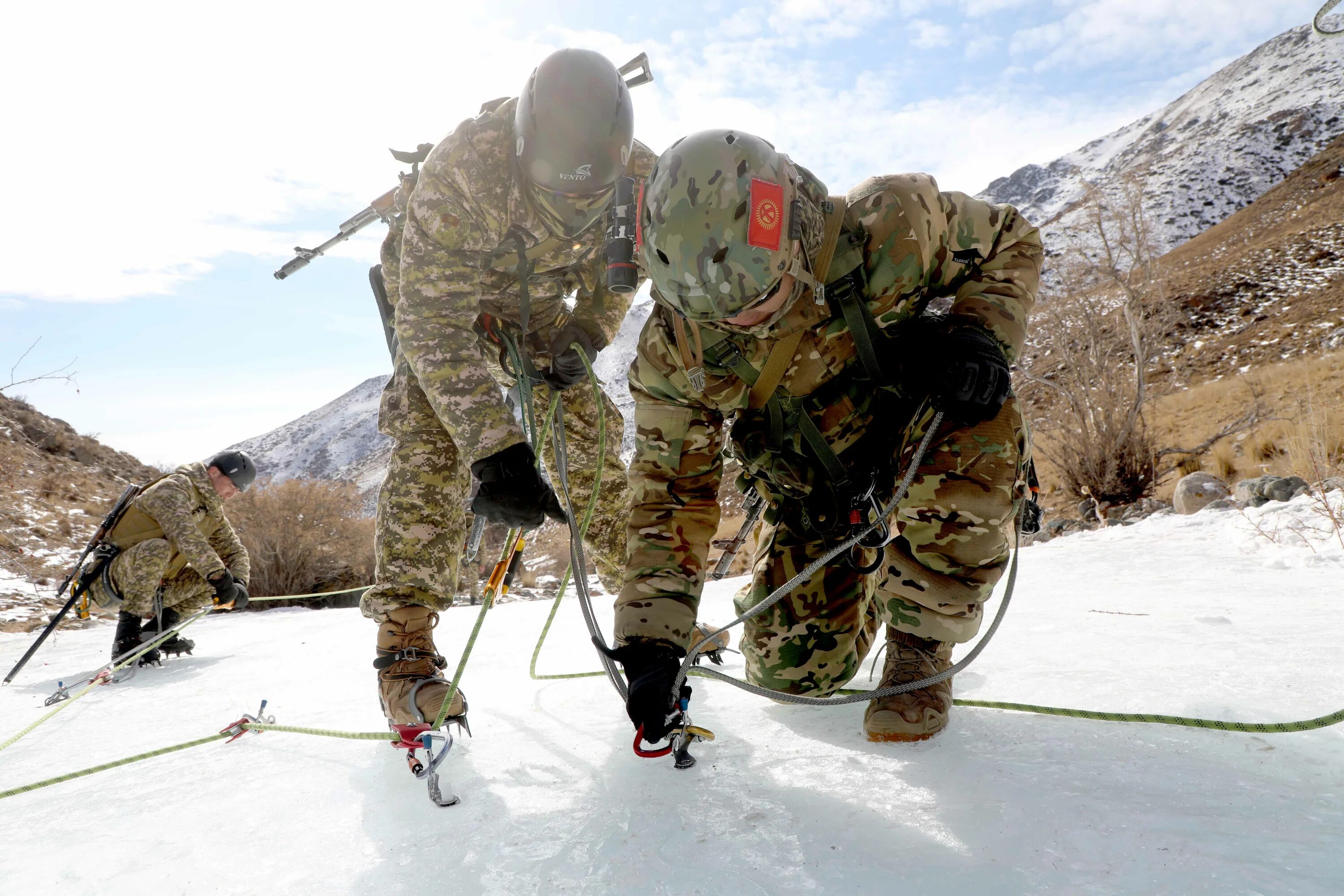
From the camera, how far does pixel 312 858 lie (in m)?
1.43

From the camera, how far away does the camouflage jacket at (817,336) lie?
72.7 inches

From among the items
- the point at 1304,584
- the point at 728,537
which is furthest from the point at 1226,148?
the point at 1304,584

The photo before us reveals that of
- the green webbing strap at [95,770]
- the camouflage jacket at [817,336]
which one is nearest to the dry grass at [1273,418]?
the camouflage jacket at [817,336]

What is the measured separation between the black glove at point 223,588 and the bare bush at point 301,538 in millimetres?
4269

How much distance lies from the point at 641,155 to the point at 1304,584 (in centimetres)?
299

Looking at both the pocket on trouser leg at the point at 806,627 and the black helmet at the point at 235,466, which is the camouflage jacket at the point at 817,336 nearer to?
the pocket on trouser leg at the point at 806,627

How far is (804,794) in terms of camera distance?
4.78ft

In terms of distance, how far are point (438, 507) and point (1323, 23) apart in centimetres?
330

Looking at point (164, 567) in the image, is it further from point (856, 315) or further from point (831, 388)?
point (856, 315)

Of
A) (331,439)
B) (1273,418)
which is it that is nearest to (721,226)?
(1273,418)

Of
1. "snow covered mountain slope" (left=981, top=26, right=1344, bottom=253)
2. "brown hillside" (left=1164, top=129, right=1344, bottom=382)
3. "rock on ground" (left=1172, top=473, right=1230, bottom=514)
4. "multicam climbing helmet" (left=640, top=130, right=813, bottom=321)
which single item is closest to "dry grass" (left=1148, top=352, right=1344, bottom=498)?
"rock on ground" (left=1172, top=473, right=1230, bottom=514)

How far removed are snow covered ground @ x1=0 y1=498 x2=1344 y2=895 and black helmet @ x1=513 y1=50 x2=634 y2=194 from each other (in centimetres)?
173

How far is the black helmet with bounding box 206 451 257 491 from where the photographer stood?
5.42 meters

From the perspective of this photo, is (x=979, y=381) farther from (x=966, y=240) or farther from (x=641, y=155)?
(x=641, y=155)
